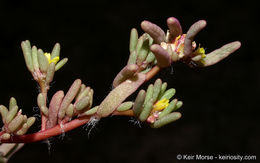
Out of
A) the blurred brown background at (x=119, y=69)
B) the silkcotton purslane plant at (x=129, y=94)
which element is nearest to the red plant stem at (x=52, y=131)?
the silkcotton purslane plant at (x=129, y=94)

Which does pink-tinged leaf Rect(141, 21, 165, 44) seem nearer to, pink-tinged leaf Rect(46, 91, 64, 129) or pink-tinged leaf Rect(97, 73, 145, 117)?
pink-tinged leaf Rect(97, 73, 145, 117)

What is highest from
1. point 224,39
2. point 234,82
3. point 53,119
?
point 53,119

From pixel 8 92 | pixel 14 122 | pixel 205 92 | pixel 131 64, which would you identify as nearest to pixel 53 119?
pixel 14 122

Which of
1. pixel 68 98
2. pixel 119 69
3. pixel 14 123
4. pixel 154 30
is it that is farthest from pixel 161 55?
pixel 119 69

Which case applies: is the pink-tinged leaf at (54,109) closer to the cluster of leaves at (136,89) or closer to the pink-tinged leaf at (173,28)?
the cluster of leaves at (136,89)

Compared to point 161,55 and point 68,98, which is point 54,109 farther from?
point 161,55

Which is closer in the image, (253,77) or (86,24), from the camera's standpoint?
(86,24)

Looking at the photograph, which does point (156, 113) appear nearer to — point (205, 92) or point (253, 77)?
point (205, 92)
